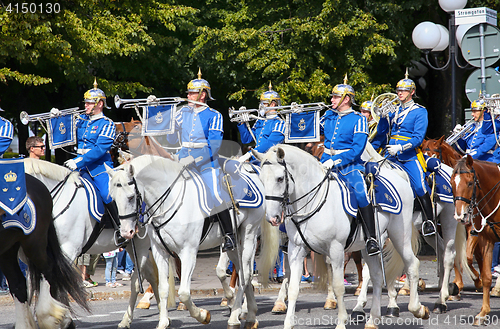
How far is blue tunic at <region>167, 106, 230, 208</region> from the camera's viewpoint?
28.1 ft

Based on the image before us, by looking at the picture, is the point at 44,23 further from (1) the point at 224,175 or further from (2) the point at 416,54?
(2) the point at 416,54

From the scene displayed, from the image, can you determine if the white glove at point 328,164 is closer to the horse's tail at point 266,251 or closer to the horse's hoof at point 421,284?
the horse's tail at point 266,251

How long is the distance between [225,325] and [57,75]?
11.1 meters

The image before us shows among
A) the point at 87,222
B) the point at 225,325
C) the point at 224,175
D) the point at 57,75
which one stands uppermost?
the point at 57,75

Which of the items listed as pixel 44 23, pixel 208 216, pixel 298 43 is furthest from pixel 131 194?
pixel 298 43

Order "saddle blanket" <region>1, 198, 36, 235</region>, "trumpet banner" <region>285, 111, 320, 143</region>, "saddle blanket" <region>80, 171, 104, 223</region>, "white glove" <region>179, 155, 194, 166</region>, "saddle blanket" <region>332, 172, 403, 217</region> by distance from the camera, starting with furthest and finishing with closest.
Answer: "trumpet banner" <region>285, 111, 320, 143</region> → "saddle blanket" <region>80, 171, 104, 223</region> → "white glove" <region>179, 155, 194, 166</region> → "saddle blanket" <region>332, 172, 403, 217</region> → "saddle blanket" <region>1, 198, 36, 235</region>

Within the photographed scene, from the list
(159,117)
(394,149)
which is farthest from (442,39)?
(159,117)

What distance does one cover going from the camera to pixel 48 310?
7691 mm

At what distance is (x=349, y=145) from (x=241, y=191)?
62.3 inches

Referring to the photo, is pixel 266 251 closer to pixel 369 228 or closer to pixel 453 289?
pixel 369 228

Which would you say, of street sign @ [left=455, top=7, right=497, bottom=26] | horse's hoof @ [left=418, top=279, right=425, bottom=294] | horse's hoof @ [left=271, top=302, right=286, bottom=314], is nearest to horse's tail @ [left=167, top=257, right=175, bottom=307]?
horse's hoof @ [left=271, top=302, right=286, bottom=314]

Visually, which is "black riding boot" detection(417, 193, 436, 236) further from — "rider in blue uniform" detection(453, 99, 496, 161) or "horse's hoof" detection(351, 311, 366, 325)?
"rider in blue uniform" detection(453, 99, 496, 161)

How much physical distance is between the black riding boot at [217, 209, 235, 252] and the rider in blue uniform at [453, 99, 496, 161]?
5.53m

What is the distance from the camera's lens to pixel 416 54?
18.3 metres
